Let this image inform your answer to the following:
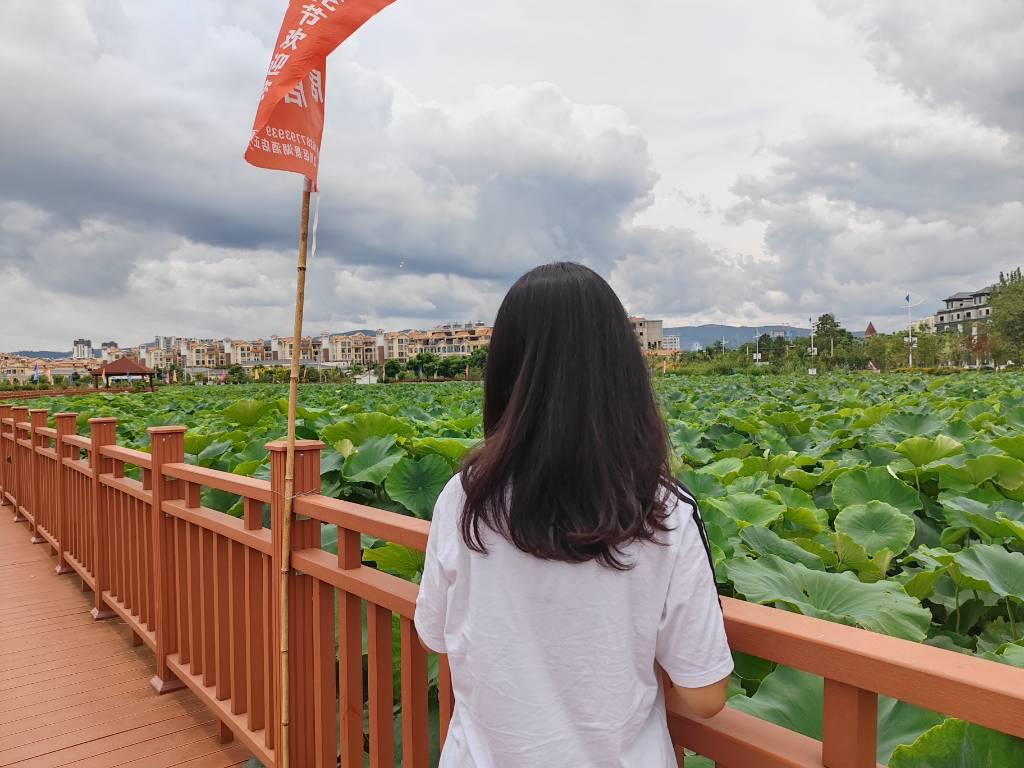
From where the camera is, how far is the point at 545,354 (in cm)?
96

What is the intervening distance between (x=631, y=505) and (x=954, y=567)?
→ 3.03 feet

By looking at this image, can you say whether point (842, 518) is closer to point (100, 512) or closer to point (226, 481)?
point (226, 481)

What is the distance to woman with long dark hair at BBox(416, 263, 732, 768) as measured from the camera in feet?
3.03

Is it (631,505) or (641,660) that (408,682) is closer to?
(641,660)

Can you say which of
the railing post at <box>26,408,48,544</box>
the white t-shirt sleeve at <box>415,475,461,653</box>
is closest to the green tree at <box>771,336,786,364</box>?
the railing post at <box>26,408,48,544</box>

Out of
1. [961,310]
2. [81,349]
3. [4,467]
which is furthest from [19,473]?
[81,349]

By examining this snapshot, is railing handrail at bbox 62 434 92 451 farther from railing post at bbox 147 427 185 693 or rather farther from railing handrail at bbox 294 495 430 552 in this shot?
railing handrail at bbox 294 495 430 552

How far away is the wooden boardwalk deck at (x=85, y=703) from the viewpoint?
2.46 metres

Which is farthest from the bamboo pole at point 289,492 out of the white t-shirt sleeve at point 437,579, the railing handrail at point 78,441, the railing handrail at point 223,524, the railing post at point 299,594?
the railing handrail at point 78,441

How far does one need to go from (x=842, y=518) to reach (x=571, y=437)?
4.24ft

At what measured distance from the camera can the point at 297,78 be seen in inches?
61.5

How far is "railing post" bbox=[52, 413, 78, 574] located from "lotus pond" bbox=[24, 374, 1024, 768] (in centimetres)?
98

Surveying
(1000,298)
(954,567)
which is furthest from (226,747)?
(1000,298)

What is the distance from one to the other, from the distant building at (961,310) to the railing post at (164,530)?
9962cm
